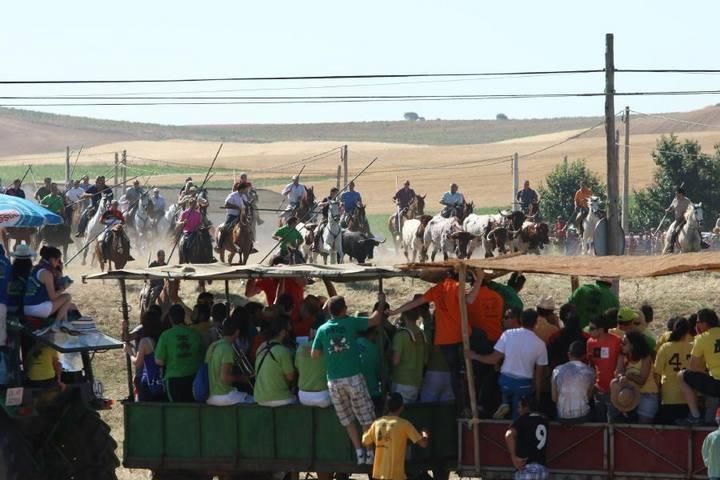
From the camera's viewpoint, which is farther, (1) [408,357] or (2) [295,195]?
(2) [295,195]

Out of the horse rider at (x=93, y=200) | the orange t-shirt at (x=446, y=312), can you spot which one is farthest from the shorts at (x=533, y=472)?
the horse rider at (x=93, y=200)

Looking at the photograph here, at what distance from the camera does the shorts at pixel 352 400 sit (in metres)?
17.2

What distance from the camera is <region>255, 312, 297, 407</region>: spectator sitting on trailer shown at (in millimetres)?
17625

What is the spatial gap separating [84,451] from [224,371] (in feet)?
5.43

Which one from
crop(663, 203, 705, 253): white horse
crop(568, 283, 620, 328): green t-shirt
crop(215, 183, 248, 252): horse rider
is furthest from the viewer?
crop(663, 203, 705, 253): white horse

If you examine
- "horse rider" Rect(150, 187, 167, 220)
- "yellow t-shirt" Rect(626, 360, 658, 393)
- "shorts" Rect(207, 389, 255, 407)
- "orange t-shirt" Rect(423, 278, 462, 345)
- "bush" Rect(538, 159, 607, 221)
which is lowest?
"shorts" Rect(207, 389, 255, 407)

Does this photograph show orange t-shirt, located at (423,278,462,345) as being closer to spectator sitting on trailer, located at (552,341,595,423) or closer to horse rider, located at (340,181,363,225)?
spectator sitting on trailer, located at (552,341,595,423)

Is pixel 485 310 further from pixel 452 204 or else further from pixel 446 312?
pixel 452 204

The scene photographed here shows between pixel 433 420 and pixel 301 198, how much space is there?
94.2ft

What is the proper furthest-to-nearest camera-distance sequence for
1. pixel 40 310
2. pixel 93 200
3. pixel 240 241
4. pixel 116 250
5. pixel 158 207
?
pixel 158 207 → pixel 93 200 → pixel 240 241 → pixel 116 250 → pixel 40 310

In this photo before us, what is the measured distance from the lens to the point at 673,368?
55.4 feet

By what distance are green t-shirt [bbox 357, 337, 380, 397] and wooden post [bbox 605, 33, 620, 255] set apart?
506 inches

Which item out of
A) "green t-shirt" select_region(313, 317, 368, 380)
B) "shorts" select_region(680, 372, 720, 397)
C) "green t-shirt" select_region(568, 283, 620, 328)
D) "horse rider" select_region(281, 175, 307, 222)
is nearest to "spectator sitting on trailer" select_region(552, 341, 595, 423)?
"shorts" select_region(680, 372, 720, 397)

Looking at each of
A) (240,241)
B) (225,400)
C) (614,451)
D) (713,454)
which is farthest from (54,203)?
(713,454)
